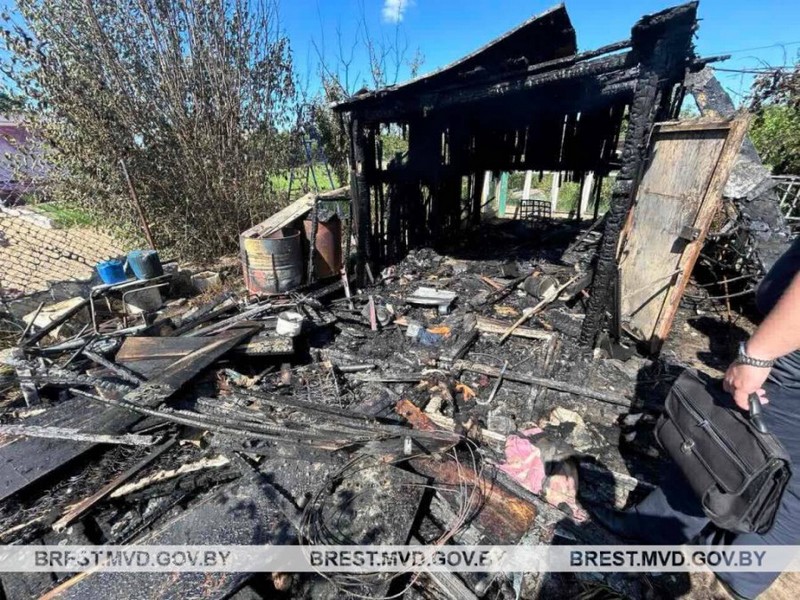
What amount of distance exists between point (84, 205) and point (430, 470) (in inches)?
357

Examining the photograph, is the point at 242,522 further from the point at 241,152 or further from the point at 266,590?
the point at 241,152

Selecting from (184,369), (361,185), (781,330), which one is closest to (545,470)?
(781,330)

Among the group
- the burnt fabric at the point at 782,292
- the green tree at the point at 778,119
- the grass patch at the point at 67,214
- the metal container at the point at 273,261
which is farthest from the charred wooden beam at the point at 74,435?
the green tree at the point at 778,119

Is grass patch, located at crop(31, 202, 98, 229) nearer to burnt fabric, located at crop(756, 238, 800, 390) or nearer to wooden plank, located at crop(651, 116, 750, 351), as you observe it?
burnt fabric, located at crop(756, 238, 800, 390)

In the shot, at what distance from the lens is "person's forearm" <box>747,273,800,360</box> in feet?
4.68

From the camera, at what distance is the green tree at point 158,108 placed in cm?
631

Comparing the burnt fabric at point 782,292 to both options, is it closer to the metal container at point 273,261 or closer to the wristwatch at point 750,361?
the wristwatch at point 750,361

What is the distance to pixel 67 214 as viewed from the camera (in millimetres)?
8594

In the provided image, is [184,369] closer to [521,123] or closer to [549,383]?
[549,383]

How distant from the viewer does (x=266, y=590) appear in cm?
219

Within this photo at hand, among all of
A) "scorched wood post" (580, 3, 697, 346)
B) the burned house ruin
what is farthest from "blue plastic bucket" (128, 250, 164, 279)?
"scorched wood post" (580, 3, 697, 346)

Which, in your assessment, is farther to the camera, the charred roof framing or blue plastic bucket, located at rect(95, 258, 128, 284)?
blue plastic bucket, located at rect(95, 258, 128, 284)

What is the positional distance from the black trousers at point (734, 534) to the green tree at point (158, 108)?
350 inches

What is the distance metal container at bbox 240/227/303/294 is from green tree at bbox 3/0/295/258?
3.20 meters
